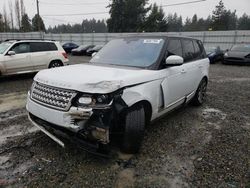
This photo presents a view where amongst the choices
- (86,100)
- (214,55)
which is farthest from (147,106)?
(214,55)

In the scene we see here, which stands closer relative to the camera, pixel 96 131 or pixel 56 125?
pixel 96 131

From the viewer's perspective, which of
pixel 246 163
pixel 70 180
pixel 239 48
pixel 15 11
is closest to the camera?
pixel 70 180

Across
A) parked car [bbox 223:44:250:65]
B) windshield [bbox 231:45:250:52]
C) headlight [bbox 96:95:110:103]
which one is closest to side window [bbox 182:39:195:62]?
headlight [bbox 96:95:110:103]

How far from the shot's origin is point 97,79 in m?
→ 2.88

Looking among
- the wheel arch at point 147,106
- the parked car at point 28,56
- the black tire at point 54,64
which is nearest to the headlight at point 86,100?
the wheel arch at point 147,106

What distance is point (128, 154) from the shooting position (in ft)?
10.9

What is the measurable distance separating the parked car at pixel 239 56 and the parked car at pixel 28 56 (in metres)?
11.6

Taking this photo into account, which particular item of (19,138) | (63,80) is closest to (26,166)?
(19,138)

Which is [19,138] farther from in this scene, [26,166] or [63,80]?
[63,80]

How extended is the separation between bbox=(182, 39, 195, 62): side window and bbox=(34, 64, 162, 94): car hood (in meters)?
1.49

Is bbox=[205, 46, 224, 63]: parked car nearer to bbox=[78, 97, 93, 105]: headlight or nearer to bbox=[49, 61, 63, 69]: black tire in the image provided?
bbox=[49, 61, 63, 69]: black tire

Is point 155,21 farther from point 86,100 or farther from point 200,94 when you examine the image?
point 86,100

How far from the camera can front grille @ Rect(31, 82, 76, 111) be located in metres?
2.82

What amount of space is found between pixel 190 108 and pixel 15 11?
5883cm
